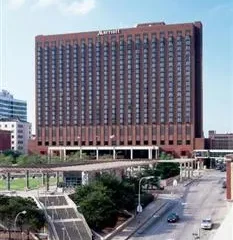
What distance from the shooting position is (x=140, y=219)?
44750 millimetres

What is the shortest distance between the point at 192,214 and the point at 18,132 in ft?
359

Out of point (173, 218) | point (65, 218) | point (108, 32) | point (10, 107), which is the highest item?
point (108, 32)

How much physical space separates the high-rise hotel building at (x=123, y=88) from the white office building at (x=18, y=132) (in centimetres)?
2104

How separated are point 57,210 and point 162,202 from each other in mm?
17245

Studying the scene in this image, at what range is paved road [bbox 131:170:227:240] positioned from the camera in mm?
38344

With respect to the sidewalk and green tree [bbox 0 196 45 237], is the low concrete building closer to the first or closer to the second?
the sidewalk

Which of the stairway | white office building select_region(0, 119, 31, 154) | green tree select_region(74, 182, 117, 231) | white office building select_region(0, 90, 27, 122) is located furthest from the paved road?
white office building select_region(0, 90, 27, 122)

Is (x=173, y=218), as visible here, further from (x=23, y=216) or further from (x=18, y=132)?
(x=18, y=132)

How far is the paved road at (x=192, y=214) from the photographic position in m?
38.3

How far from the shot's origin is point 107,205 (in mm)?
40594

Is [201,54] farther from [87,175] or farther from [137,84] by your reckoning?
[87,175]

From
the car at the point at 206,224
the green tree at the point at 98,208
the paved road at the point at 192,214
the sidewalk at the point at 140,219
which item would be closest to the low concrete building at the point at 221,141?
the paved road at the point at 192,214

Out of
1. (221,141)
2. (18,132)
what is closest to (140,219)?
(221,141)

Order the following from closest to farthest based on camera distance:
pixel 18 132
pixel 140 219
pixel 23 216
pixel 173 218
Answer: pixel 23 216 → pixel 173 218 → pixel 140 219 → pixel 18 132
